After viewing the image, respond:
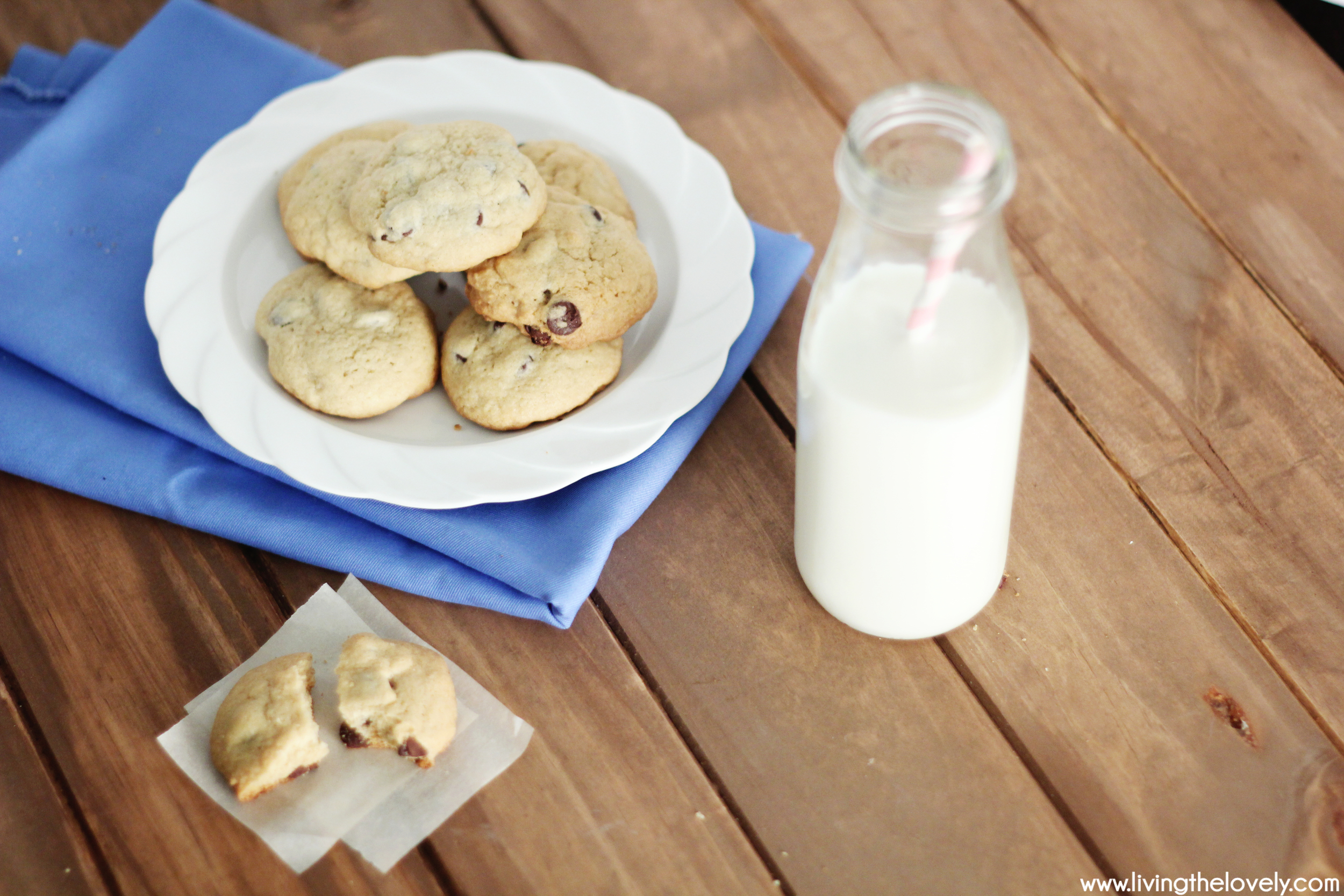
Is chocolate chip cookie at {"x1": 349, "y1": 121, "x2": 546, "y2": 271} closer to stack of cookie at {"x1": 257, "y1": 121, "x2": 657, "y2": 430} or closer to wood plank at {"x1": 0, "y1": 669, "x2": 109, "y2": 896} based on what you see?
stack of cookie at {"x1": 257, "y1": 121, "x2": 657, "y2": 430}

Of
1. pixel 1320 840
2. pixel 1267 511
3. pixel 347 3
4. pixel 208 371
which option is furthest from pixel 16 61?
pixel 1320 840

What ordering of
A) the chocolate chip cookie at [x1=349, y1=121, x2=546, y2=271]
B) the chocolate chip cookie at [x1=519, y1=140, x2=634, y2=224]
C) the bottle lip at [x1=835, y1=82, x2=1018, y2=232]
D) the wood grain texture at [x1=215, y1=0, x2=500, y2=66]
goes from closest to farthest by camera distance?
the bottle lip at [x1=835, y1=82, x2=1018, y2=232], the chocolate chip cookie at [x1=349, y1=121, x2=546, y2=271], the chocolate chip cookie at [x1=519, y1=140, x2=634, y2=224], the wood grain texture at [x1=215, y1=0, x2=500, y2=66]

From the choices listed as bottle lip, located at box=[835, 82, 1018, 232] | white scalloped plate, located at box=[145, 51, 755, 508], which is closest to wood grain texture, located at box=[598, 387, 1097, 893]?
white scalloped plate, located at box=[145, 51, 755, 508]

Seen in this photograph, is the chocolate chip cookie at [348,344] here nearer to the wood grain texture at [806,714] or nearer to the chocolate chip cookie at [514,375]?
the chocolate chip cookie at [514,375]

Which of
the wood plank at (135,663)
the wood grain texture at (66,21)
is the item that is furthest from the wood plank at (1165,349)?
the wood grain texture at (66,21)

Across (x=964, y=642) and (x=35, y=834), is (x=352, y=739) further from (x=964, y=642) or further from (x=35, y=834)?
(x=964, y=642)
